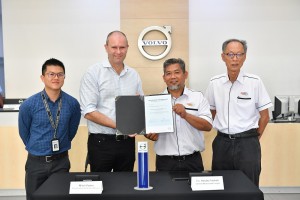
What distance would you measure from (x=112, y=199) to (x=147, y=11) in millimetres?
3542

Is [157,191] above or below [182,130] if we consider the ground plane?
below

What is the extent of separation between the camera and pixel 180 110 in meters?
2.42

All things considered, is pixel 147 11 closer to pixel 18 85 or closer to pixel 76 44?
pixel 76 44

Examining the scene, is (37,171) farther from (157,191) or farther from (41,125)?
(157,191)

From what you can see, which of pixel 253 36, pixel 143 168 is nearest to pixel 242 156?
pixel 143 168

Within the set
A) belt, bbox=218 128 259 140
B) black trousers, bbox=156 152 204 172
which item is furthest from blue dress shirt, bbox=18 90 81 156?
belt, bbox=218 128 259 140

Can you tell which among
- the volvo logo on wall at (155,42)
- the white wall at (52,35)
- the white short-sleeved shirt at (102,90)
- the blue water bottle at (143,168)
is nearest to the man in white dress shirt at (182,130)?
the white short-sleeved shirt at (102,90)

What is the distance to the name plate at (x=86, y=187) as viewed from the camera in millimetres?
1818

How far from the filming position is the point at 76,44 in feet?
16.4

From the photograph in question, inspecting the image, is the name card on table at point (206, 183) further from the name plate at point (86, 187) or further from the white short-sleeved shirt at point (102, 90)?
the white short-sleeved shirt at point (102, 90)

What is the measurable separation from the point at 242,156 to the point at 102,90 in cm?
121

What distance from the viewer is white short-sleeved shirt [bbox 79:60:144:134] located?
2.82 m

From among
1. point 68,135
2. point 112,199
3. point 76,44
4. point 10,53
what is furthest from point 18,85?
point 112,199

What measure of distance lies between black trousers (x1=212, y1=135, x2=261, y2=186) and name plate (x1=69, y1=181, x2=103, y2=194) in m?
1.24
